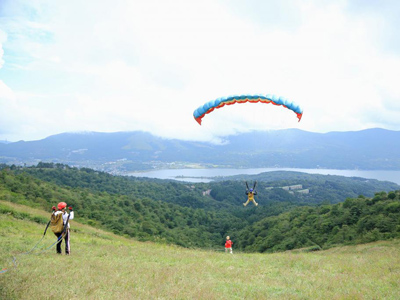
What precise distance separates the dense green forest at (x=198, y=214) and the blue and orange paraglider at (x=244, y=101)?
36.6 ft

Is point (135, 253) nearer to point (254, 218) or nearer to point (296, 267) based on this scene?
point (296, 267)

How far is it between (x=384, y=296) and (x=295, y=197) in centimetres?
11340

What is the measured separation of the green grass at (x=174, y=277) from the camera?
577cm

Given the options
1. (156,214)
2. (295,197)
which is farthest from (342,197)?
(156,214)

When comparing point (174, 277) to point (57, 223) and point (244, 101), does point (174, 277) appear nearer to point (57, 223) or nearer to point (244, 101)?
point (57, 223)

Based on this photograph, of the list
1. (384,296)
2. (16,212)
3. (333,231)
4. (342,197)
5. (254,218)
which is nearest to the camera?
(384,296)

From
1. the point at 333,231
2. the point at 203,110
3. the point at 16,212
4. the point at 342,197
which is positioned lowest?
the point at 342,197

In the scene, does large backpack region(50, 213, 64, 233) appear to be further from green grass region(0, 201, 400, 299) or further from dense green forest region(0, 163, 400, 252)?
dense green forest region(0, 163, 400, 252)

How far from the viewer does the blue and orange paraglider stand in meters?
18.7

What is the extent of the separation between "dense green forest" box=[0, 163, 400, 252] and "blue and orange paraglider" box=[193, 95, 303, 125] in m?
11.1

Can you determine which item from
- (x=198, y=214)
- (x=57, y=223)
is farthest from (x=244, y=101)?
(x=198, y=214)

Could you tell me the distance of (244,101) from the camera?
1942 cm

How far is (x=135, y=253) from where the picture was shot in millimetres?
10961

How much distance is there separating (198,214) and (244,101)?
5012 cm
